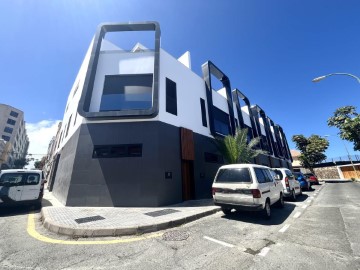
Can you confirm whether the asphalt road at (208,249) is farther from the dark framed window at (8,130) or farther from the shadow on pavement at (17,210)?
the dark framed window at (8,130)

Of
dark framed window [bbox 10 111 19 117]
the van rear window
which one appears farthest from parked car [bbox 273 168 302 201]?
dark framed window [bbox 10 111 19 117]

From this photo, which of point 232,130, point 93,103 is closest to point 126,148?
point 93,103

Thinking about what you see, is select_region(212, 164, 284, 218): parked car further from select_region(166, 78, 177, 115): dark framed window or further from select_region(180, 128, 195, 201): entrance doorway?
select_region(166, 78, 177, 115): dark framed window

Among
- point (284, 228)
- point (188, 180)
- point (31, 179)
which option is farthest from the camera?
point (188, 180)

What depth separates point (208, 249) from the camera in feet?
12.9

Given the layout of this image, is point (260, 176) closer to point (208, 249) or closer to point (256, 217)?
point (256, 217)

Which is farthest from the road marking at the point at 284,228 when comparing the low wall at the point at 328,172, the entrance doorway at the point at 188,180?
the low wall at the point at 328,172

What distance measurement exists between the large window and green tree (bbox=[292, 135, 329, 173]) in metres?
40.8

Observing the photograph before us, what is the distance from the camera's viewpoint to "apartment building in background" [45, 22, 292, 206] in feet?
29.4

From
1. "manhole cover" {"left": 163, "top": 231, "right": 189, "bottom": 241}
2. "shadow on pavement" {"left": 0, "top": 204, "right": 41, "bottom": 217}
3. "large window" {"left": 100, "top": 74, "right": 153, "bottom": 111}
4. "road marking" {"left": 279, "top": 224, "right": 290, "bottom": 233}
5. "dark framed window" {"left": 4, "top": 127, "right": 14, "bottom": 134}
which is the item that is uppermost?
"dark framed window" {"left": 4, "top": 127, "right": 14, "bottom": 134}

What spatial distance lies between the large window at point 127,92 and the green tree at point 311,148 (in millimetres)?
40835

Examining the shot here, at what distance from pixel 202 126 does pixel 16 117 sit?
72.9 m

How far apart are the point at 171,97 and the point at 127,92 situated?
2824 millimetres

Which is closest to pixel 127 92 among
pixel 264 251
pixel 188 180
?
pixel 188 180
